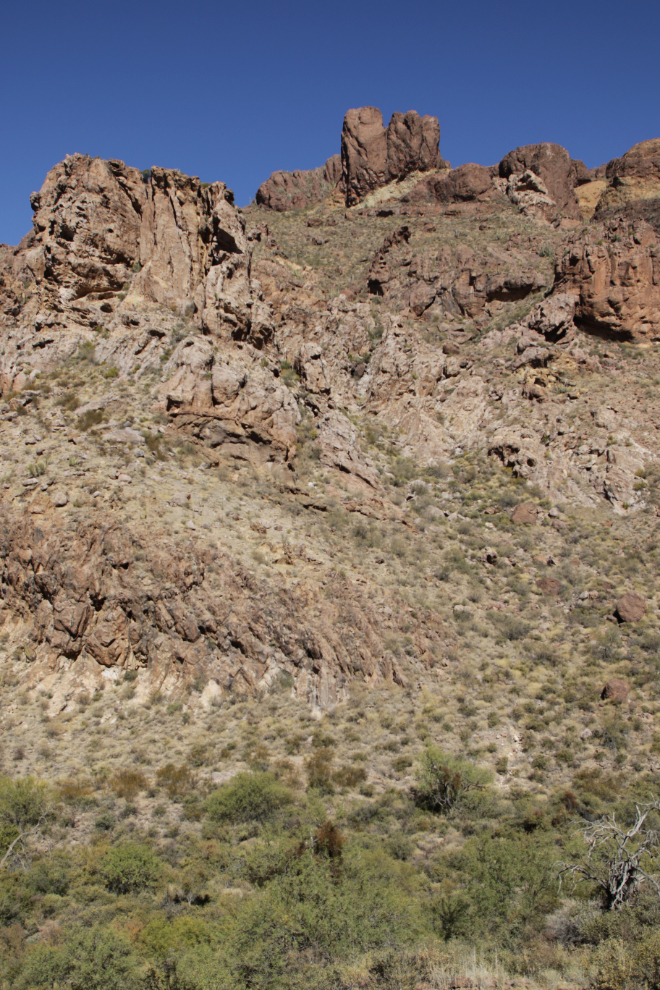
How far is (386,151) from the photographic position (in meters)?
65.5

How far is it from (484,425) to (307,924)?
27.2m

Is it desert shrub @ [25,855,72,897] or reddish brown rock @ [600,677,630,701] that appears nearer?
desert shrub @ [25,855,72,897]

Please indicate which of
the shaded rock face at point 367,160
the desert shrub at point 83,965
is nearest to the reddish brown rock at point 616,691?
the desert shrub at point 83,965

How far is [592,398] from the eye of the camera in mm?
30469

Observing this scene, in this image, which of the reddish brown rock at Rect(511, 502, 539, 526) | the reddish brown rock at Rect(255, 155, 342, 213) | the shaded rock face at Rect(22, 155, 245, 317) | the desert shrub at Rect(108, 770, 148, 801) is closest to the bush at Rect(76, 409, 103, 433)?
the shaded rock face at Rect(22, 155, 245, 317)

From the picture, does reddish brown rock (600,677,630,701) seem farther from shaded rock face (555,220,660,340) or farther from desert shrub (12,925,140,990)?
shaded rock face (555,220,660,340)

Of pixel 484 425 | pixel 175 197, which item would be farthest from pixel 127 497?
pixel 484 425

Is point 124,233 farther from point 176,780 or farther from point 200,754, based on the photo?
point 176,780

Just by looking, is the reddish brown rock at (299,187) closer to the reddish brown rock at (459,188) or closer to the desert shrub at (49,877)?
the reddish brown rock at (459,188)

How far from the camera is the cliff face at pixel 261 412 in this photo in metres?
17.6

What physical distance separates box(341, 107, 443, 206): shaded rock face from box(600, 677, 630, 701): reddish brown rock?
63.5 metres

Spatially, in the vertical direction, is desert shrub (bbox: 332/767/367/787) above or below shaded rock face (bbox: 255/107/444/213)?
below

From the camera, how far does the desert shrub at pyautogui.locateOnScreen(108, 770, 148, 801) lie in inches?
513

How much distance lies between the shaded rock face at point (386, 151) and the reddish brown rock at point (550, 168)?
9.34 metres
